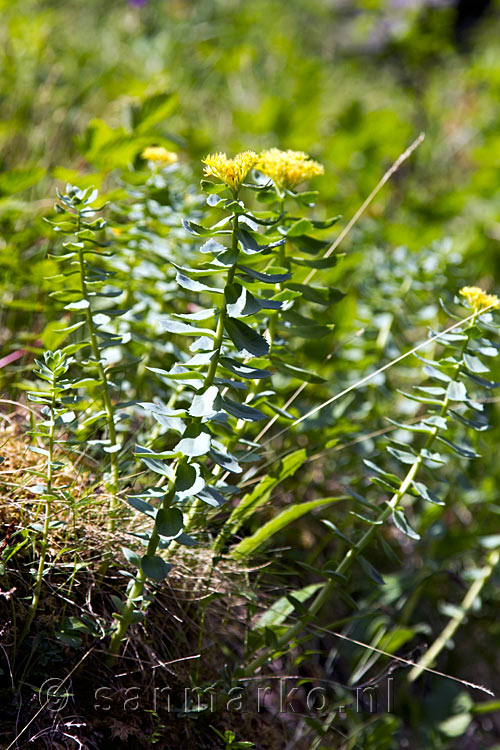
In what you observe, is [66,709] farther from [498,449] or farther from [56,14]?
[56,14]

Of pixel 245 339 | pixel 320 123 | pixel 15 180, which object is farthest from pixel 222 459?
pixel 320 123

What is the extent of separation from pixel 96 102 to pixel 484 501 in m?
2.20

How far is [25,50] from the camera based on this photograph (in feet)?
9.25

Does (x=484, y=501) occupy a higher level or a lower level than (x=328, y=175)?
lower

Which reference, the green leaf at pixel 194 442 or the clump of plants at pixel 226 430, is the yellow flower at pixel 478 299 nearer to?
the clump of plants at pixel 226 430

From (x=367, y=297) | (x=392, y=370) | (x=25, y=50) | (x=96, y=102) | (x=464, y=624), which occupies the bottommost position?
(x=464, y=624)

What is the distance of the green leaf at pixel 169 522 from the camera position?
3.31ft

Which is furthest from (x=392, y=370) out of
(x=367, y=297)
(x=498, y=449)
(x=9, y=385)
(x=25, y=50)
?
(x=25, y=50)

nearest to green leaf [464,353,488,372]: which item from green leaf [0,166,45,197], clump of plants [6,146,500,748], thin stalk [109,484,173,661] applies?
clump of plants [6,146,500,748]

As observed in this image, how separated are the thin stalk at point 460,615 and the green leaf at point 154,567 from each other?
0.88m

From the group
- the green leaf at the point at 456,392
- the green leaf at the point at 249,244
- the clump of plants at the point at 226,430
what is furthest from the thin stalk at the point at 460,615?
the green leaf at the point at 249,244

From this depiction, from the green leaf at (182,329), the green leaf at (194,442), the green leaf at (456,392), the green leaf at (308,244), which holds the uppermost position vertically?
the green leaf at (182,329)

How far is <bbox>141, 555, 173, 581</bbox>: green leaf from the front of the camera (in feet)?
3.36

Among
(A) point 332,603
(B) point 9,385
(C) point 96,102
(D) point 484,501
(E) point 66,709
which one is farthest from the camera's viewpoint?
(C) point 96,102
